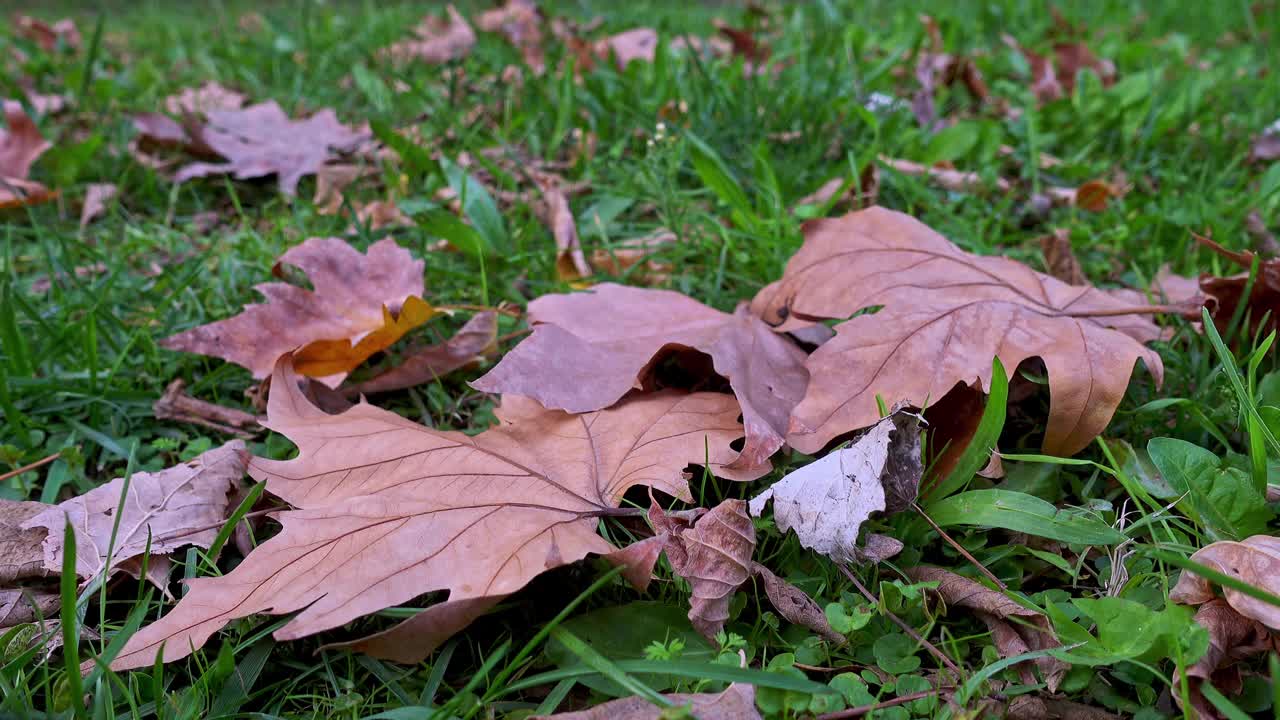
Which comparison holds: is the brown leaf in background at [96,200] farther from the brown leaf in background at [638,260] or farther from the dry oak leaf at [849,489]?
the dry oak leaf at [849,489]

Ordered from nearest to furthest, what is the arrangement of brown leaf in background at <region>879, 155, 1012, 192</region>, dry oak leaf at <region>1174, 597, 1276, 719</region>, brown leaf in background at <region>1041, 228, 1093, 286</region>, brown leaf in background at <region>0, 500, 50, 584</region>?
1. dry oak leaf at <region>1174, 597, 1276, 719</region>
2. brown leaf in background at <region>0, 500, 50, 584</region>
3. brown leaf in background at <region>1041, 228, 1093, 286</region>
4. brown leaf in background at <region>879, 155, 1012, 192</region>

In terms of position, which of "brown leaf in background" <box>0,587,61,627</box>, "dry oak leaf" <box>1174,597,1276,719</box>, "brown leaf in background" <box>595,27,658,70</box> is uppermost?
"brown leaf in background" <box>595,27,658,70</box>

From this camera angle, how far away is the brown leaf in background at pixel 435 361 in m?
1.47

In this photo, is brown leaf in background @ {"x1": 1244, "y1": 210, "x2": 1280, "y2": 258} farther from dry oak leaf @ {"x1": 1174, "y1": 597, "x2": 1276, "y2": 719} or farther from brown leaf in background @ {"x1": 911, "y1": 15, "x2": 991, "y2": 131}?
dry oak leaf @ {"x1": 1174, "y1": 597, "x2": 1276, "y2": 719}

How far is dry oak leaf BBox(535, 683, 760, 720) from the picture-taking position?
33.7 inches

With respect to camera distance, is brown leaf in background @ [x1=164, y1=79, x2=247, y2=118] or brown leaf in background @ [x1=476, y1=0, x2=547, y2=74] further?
brown leaf in background @ [x1=476, y1=0, x2=547, y2=74]

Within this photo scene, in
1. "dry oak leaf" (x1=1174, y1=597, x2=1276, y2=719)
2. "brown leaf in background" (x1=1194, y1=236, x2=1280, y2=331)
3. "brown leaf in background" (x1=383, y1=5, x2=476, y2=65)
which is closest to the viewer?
"dry oak leaf" (x1=1174, y1=597, x2=1276, y2=719)

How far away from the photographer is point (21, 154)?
2.25 meters

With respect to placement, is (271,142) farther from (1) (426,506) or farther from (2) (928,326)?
(2) (928,326)

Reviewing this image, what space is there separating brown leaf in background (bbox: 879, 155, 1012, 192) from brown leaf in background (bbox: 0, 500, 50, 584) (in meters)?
1.90

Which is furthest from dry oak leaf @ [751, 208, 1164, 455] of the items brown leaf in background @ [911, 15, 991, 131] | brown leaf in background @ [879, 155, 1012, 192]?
brown leaf in background @ [911, 15, 991, 131]

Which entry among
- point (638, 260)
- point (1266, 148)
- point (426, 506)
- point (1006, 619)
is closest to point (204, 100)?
point (638, 260)

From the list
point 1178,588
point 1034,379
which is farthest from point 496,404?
point 1178,588

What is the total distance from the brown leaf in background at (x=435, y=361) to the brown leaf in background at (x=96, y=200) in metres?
1.22
